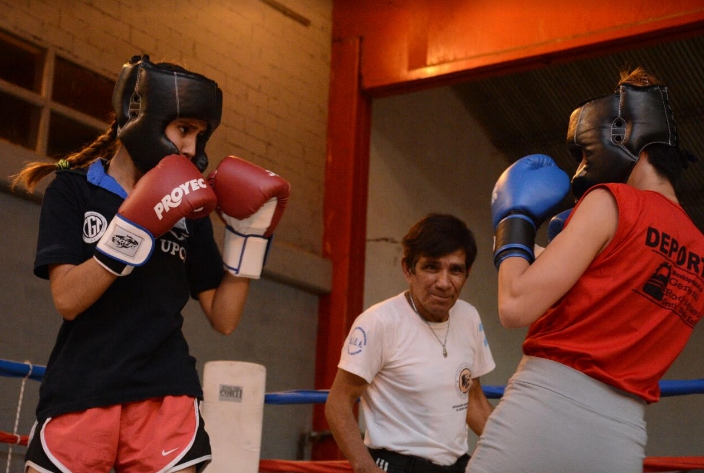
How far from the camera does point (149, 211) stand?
1.92 meters

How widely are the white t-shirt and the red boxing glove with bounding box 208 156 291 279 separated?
667mm

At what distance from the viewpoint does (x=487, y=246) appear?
8.97 m

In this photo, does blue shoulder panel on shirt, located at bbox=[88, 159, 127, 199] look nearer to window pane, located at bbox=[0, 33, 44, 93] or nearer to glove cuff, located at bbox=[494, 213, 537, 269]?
glove cuff, located at bbox=[494, 213, 537, 269]

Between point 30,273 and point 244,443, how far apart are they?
2.16 m

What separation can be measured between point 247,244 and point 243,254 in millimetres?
26

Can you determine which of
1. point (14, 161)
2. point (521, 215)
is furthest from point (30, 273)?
point (521, 215)

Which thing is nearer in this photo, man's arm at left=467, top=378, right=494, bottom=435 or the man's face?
the man's face

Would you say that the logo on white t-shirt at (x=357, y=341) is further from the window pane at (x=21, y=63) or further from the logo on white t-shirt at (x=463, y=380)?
the window pane at (x=21, y=63)

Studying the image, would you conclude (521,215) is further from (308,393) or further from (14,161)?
(14,161)

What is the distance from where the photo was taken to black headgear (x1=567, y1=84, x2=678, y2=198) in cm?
194

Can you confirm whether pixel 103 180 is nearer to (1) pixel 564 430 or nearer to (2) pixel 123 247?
(2) pixel 123 247

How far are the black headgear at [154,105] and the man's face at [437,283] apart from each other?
103 centimetres

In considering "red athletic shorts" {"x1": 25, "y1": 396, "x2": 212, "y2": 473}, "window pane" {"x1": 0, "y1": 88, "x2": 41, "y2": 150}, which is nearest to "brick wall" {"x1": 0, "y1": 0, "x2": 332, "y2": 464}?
"window pane" {"x1": 0, "y1": 88, "x2": 41, "y2": 150}

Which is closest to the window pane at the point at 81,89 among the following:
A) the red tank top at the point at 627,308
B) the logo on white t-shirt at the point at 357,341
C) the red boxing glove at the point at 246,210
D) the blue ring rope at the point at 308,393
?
the blue ring rope at the point at 308,393
